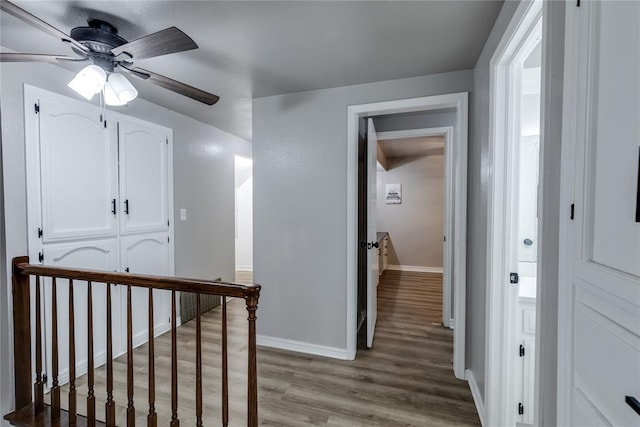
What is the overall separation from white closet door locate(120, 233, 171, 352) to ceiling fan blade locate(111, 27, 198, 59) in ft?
5.88

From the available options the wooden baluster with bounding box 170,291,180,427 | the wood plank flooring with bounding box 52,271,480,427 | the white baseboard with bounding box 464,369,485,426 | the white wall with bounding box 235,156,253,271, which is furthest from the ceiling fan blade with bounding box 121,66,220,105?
the white wall with bounding box 235,156,253,271

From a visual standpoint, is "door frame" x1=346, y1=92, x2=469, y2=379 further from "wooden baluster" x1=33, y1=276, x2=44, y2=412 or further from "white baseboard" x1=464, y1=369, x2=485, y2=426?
"wooden baluster" x1=33, y1=276, x2=44, y2=412

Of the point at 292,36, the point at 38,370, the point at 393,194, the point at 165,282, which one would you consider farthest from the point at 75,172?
the point at 393,194

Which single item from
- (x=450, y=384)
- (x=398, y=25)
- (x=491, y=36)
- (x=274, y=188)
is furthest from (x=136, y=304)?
(x=491, y=36)

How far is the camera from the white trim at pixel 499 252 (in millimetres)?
1568

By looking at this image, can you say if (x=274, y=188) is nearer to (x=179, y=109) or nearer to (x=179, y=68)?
(x=179, y=68)

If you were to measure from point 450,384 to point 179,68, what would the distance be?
9.88ft

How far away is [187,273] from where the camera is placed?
337cm

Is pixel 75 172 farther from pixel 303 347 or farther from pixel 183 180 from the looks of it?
pixel 303 347

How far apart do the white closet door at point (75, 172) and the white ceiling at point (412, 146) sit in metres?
3.32

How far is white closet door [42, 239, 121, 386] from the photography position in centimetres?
213

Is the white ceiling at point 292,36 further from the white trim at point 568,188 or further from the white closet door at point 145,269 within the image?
the white closet door at point 145,269

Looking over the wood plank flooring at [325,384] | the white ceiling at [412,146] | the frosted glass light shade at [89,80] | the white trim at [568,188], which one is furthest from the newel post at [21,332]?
the white ceiling at [412,146]

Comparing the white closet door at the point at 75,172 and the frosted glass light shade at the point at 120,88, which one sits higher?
the frosted glass light shade at the point at 120,88
